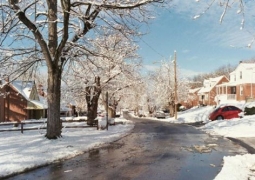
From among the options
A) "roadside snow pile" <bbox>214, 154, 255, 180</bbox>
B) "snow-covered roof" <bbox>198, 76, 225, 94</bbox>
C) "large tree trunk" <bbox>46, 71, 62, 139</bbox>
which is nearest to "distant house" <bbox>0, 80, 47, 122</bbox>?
"large tree trunk" <bbox>46, 71, 62, 139</bbox>

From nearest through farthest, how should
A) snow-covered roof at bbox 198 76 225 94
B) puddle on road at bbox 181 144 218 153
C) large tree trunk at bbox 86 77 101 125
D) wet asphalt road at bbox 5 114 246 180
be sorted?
wet asphalt road at bbox 5 114 246 180 → puddle on road at bbox 181 144 218 153 → large tree trunk at bbox 86 77 101 125 → snow-covered roof at bbox 198 76 225 94

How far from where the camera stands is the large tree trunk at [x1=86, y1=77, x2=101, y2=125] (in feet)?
94.5

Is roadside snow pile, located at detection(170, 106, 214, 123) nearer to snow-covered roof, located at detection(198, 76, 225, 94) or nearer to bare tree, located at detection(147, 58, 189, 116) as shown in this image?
bare tree, located at detection(147, 58, 189, 116)

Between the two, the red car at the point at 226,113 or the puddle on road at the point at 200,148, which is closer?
the puddle on road at the point at 200,148

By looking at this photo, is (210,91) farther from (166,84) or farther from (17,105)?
(17,105)

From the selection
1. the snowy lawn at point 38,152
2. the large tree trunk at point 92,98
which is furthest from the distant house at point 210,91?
the snowy lawn at point 38,152

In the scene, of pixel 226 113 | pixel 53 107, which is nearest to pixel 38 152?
pixel 53 107

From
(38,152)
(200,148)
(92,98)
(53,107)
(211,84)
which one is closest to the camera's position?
(38,152)

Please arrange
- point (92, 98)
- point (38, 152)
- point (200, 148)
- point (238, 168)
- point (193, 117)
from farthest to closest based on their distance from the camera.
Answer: point (193, 117) < point (92, 98) < point (200, 148) < point (38, 152) < point (238, 168)

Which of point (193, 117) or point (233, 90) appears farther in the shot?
point (233, 90)

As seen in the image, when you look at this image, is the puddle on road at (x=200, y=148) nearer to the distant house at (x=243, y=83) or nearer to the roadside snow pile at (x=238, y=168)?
the roadside snow pile at (x=238, y=168)

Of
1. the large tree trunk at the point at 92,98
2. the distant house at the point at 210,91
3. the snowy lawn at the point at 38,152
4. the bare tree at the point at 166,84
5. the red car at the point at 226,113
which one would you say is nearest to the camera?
the snowy lawn at the point at 38,152

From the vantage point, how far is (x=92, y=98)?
2997 centimetres

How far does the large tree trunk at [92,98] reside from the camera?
28806 millimetres
